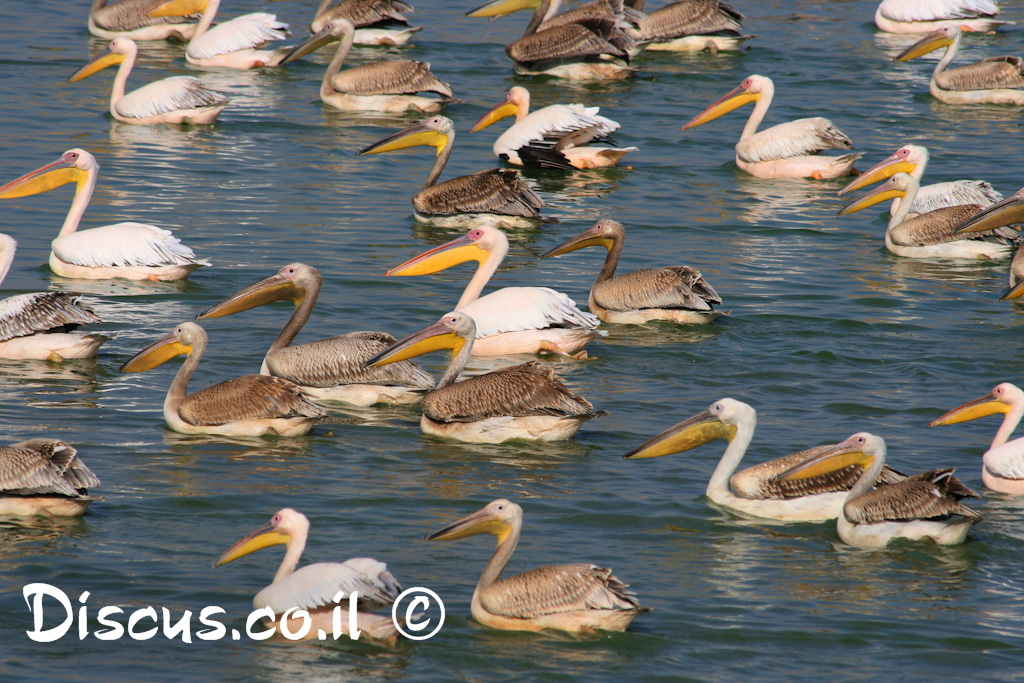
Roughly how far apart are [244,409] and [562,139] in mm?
6665

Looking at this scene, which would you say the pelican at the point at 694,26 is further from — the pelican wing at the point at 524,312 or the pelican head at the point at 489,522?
the pelican head at the point at 489,522

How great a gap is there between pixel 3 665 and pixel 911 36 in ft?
53.9

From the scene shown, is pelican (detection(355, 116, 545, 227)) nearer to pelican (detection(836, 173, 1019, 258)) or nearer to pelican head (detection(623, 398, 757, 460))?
pelican (detection(836, 173, 1019, 258))

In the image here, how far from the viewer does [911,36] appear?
746 inches

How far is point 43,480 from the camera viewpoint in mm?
6117

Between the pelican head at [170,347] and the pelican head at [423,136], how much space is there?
4.83 m

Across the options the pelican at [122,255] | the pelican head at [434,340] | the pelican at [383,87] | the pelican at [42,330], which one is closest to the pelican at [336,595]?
the pelican head at [434,340]

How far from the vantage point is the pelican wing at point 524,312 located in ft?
28.8

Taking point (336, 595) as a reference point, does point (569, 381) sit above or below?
below

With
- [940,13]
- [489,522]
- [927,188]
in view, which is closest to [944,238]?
[927,188]

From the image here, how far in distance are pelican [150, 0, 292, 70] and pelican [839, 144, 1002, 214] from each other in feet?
25.3

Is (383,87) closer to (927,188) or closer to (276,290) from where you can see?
(927,188)

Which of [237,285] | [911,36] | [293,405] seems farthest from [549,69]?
[293,405]

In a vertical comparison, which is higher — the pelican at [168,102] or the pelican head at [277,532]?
the pelican head at [277,532]
